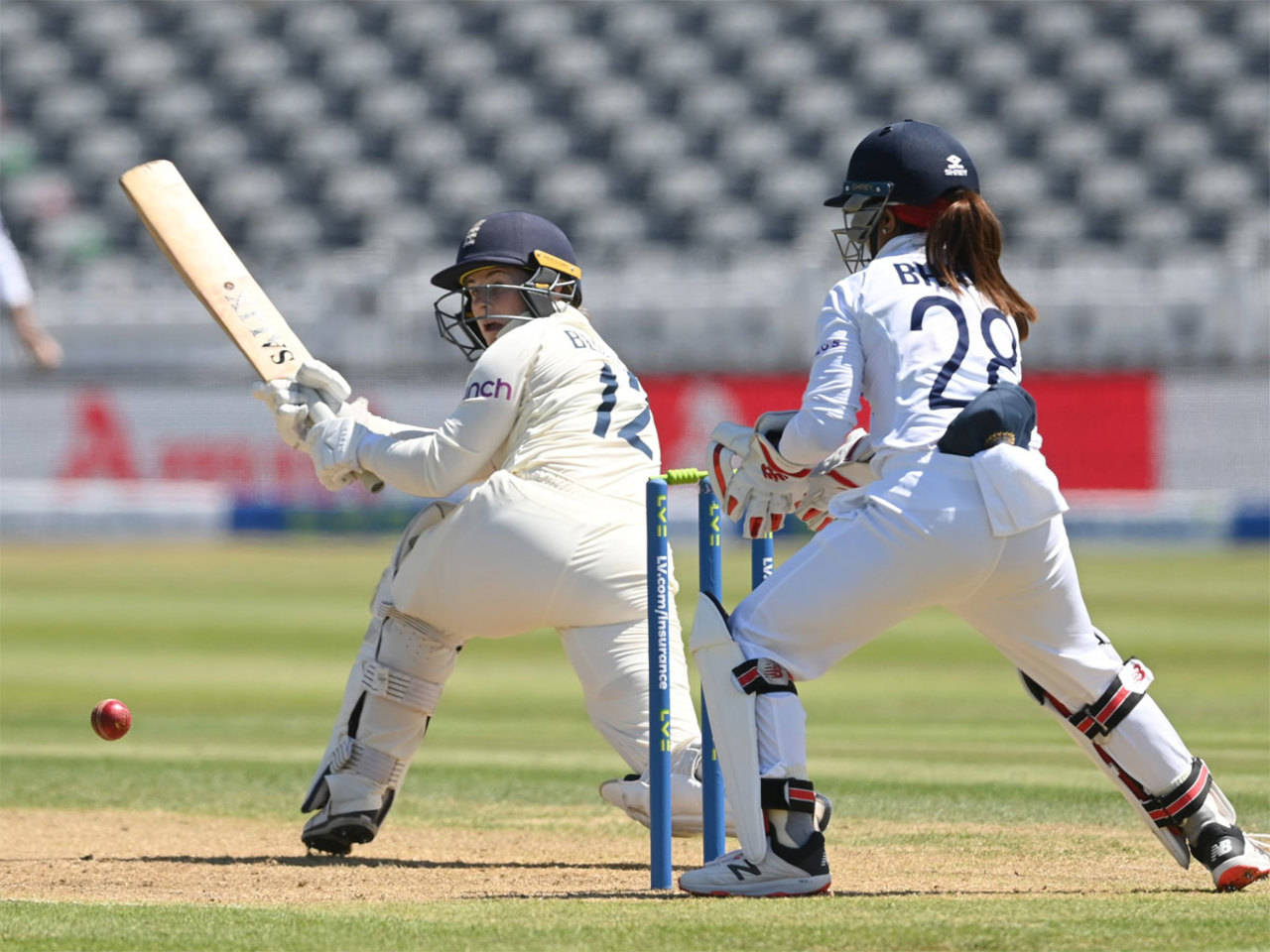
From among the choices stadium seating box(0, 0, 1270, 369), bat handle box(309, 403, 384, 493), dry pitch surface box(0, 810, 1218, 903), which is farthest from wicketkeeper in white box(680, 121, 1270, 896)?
stadium seating box(0, 0, 1270, 369)

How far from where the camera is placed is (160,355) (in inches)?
879

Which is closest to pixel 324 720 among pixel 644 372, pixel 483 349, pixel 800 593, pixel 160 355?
pixel 483 349

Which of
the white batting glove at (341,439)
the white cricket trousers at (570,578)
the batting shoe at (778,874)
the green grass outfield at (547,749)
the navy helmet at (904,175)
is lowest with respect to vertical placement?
the green grass outfield at (547,749)

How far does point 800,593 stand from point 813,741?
14.6 ft

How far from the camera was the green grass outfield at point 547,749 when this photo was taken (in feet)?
13.5

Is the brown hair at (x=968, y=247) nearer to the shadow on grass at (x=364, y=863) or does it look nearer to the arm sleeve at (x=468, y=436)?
the arm sleeve at (x=468, y=436)

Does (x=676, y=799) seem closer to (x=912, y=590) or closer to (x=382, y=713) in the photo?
(x=382, y=713)

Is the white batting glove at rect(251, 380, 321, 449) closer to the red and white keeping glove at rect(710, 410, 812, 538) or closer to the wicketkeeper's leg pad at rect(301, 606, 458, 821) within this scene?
the wicketkeeper's leg pad at rect(301, 606, 458, 821)

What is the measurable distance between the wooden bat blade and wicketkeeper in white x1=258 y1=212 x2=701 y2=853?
296 mm

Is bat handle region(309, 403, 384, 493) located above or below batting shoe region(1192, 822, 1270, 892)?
above

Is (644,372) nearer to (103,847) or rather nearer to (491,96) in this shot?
(491,96)

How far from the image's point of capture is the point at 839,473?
184 inches

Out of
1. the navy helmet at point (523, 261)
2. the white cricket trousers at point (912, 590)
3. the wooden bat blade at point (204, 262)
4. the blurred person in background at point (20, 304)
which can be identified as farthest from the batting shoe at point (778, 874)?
the blurred person in background at point (20, 304)

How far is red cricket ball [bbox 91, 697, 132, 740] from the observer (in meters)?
6.12
